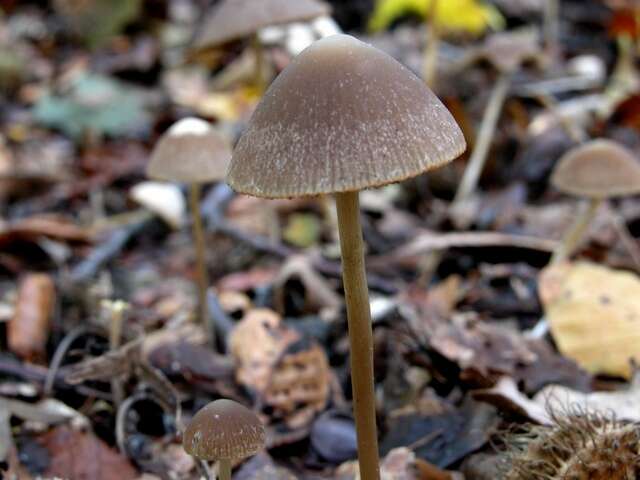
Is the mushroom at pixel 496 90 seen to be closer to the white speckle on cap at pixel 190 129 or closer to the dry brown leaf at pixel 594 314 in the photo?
the dry brown leaf at pixel 594 314

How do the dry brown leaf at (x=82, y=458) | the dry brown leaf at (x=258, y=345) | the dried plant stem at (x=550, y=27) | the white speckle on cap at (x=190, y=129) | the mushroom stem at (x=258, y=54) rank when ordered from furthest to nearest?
the dried plant stem at (x=550, y=27)
the mushroom stem at (x=258, y=54)
the white speckle on cap at (x=190, y=129)
the dry brown leaf at (x=258, y=345)
the dry brown leaf at (x=82, y=458)

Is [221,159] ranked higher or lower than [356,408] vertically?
higher

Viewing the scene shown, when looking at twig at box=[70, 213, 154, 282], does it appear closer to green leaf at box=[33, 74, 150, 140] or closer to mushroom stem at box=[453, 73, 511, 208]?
green leaf at box=[33, 74, 150, 140]

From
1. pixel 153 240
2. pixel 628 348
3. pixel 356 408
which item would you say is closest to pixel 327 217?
pixel 153 240

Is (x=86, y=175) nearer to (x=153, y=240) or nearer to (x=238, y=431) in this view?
(x=153, y=240)

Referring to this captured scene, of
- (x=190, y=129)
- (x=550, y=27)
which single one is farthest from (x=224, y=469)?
(x=550, y=27)

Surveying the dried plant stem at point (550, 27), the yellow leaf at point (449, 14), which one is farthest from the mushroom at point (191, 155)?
the dried plant stem at point (550, 27)
